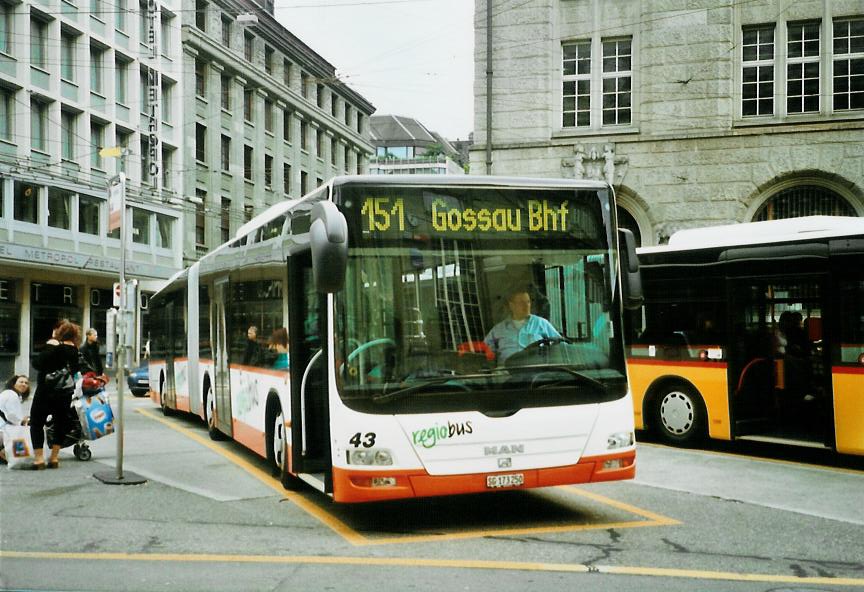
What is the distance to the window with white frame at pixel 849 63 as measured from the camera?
25125mm

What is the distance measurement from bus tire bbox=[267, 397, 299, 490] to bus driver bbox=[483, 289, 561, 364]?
8.94 feet

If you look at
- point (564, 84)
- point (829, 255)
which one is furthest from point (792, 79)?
point (829, 255)

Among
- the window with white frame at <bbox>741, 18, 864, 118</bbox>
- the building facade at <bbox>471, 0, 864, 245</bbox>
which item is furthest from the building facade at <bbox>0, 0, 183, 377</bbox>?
the window with white frame at <bbox>741, 18, 864, 118</bbox>

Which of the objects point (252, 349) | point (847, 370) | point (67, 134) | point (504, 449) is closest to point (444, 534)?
point (504, 449)

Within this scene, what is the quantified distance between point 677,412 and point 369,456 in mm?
7013

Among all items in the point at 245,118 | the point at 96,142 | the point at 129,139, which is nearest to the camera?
the point at 96,142

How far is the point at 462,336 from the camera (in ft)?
25.7

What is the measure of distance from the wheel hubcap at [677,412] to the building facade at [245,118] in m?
29.3

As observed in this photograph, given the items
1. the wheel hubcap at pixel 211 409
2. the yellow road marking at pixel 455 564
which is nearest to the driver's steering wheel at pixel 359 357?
the yellow road marking at pixel 455 564

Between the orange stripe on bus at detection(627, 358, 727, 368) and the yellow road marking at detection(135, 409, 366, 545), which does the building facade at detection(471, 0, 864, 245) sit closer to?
the orange stripe on bus at detection(627, 358, 727, 368)

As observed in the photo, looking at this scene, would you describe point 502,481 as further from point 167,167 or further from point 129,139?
point 167,167

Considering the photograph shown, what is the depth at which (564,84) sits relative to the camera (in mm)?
27375

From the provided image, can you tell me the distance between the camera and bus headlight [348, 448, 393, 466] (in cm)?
773

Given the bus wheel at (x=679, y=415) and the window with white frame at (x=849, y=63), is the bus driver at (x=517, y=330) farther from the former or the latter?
the window with white frame at (x=849, y=63)
